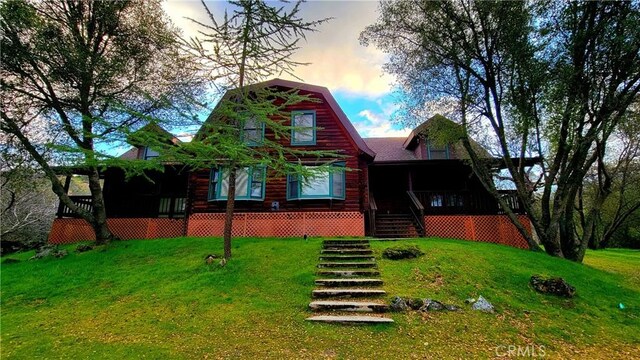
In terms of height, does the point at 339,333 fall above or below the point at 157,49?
below

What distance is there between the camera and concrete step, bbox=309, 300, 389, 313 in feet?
21.8

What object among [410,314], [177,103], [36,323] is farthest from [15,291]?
[410,314]

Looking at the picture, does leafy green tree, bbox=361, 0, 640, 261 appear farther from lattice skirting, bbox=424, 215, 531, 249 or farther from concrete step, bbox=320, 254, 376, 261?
concrete step, bbox=320, 254, 376, 261

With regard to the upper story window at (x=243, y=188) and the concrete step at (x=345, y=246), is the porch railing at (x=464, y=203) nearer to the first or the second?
the concrete step at (x=345, y=246)

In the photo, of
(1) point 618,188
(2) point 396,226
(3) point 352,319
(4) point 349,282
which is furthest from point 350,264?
(1) point 618,188

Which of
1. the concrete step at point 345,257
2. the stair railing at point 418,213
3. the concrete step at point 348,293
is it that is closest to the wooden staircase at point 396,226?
the stair railing at point 418,213

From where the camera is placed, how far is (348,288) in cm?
778

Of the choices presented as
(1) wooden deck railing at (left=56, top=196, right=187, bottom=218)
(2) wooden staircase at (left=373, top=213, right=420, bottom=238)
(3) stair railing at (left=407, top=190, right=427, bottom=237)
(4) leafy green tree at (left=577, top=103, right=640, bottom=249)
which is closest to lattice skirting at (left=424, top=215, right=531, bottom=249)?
(3) stair railing at (left=407, top=190, right=427, bottom=237)

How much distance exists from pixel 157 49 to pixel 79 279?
36.8 feet

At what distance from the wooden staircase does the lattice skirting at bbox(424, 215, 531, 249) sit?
35.1 inches

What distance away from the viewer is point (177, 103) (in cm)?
904

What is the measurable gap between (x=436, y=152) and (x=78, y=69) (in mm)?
18391

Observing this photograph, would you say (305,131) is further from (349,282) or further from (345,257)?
(349,282)

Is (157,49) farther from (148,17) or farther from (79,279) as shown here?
(79,279)
